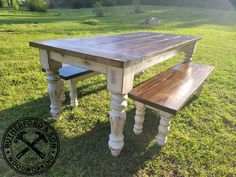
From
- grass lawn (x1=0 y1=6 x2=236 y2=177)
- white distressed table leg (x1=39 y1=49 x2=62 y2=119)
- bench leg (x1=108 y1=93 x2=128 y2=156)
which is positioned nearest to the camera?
bench leg (x1=108 y1=93 x2=128 y2=156)

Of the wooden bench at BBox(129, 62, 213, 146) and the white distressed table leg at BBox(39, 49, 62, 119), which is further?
the white distressed table leg at BBox(39, 49, 62, 119)

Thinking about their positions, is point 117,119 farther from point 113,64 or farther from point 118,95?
point 113,64

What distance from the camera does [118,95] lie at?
1.47m

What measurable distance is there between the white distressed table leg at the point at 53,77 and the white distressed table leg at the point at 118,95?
715mm

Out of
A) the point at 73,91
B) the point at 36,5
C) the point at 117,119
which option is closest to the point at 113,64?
the point at 117,119

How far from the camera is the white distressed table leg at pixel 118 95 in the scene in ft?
4.50

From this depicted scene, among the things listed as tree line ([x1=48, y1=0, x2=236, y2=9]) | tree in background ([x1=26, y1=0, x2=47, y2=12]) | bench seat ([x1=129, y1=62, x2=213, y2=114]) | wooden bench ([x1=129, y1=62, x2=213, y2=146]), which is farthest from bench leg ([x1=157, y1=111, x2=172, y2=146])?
tree line ([x1=48, y1=0, x2=236, y2=9])

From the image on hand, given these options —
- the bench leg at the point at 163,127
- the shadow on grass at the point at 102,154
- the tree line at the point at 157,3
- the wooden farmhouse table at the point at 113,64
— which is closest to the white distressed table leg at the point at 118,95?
the wooden farmhouse table at the point at 113,64

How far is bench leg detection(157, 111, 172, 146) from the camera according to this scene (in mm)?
1691

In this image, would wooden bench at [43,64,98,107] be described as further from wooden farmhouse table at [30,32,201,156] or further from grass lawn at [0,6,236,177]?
grass lawn at [0,6,236,177]

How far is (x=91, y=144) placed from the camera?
6.08ft

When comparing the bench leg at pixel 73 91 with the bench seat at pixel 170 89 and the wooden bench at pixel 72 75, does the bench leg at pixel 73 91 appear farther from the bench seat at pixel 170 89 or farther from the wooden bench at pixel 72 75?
the bench seat at pixel 170 89

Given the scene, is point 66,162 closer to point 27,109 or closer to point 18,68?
point 27,109

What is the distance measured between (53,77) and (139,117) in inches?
37.4
